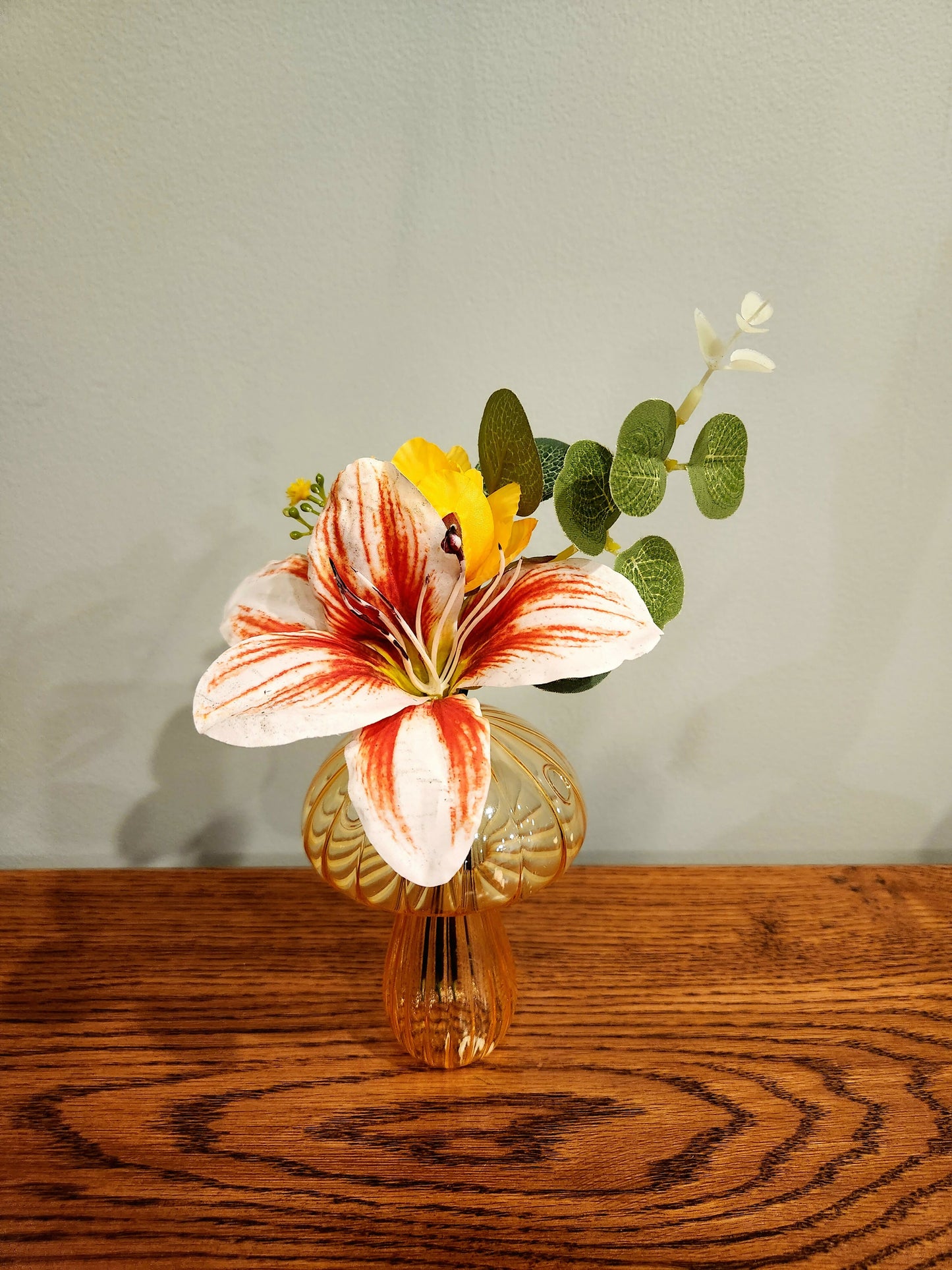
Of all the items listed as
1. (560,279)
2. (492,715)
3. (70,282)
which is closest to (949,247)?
(560,279)

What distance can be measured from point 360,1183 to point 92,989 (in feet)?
0.99

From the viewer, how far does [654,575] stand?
52 cm

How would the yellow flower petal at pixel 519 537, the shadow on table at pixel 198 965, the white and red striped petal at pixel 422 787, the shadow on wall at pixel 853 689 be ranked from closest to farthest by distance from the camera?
the white and red striped petal at pixel 422 787 < the yellow flower petal at pixel 519 537 < the shadow on table at pixel 198 965 < the shadow on wall at pixel 853 689

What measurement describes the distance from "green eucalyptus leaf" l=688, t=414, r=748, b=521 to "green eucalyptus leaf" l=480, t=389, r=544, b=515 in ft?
0.34

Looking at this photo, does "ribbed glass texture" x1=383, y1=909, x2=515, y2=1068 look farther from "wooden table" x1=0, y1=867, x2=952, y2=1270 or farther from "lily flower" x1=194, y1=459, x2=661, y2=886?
"lily flower" x1=194, y1=459, x2=661, y2=886

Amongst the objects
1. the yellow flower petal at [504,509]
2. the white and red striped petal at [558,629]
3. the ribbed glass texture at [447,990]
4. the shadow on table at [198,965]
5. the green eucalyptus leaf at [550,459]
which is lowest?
the shadow on table at [198,965]

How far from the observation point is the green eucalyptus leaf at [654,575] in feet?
1.70

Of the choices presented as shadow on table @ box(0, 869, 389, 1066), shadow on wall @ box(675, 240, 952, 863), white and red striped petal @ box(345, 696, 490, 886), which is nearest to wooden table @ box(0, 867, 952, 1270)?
shadow on table @ box(0, 869, 389, 1066)

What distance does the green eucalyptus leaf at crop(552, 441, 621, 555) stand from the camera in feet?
1.63

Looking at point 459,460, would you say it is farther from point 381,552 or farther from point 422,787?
point 422,787

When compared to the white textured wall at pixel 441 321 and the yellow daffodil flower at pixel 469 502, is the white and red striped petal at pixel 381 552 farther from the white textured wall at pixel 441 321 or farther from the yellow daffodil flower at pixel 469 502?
the white textured wall at pixel 441 321

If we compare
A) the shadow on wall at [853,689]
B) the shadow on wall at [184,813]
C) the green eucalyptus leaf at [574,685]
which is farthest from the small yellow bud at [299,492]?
the shadow on wall at [853,689]

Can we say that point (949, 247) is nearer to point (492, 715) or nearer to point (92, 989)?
point (492, 715)

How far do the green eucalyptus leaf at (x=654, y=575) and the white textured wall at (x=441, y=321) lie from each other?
0.92 feet
